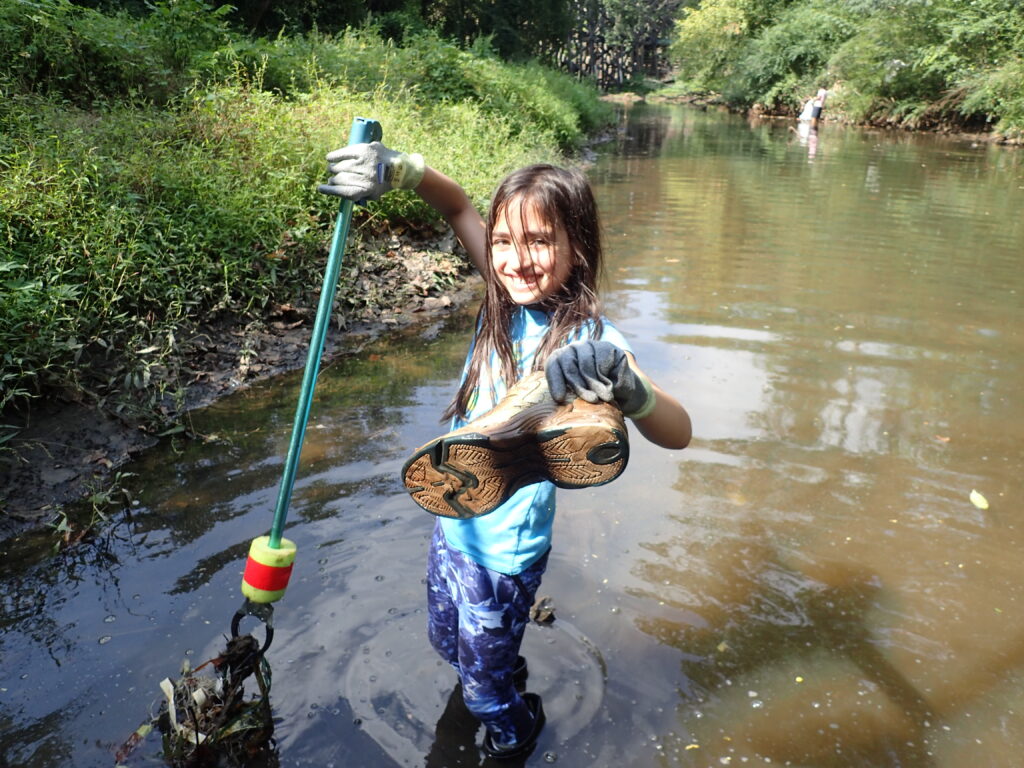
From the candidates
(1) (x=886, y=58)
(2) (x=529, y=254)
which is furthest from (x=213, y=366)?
(1) (x=886, y=58)

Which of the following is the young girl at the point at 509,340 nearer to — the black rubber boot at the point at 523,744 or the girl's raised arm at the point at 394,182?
the girl's raised arm at the point at 394,182

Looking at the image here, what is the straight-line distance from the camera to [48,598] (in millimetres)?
2697

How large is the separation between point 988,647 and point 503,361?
181 cm

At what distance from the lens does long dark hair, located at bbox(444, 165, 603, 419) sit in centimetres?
183

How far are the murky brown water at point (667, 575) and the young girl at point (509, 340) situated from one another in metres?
0.47

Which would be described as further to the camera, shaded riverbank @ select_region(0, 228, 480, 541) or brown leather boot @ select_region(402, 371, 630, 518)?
shaded riverbank @ select_region(0, 228, 480, 541)

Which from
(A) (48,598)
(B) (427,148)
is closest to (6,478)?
(A) (48,598)

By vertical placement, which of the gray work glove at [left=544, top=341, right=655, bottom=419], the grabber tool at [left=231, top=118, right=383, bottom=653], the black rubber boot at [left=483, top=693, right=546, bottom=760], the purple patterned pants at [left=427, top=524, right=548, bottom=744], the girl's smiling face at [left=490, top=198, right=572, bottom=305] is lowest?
the black rubber boot at [left=483, top=693, right=546, bottom=760]

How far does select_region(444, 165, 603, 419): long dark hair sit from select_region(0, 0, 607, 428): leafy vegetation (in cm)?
223

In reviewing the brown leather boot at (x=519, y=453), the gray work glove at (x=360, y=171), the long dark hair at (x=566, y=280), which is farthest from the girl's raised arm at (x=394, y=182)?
the brown leather boot at (x=519, y=453)

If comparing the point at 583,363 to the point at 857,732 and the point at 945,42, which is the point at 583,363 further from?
the point at 945,42

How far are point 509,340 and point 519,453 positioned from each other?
0.47 metres

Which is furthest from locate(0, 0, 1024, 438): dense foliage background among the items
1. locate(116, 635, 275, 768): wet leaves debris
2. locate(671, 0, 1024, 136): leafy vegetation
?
locate(671, 0, 1024, 136): leafy vegetation

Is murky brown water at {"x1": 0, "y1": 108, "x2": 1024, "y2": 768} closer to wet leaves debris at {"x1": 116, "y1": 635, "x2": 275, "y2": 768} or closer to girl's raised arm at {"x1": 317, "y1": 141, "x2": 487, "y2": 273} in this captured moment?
wet leaves debris at {"x1": 116, "y1": 635, "x2": 275, "y2": 768}
